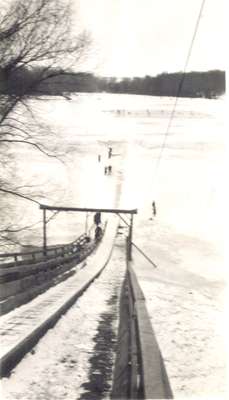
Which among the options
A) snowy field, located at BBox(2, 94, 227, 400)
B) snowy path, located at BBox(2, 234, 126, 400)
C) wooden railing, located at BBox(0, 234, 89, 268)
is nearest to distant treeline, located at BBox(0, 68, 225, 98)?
snowy field, located at BBox(2, 94, 227, 400)

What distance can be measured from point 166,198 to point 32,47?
33223 mm

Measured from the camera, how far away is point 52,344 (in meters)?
4.24

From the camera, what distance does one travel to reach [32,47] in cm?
806

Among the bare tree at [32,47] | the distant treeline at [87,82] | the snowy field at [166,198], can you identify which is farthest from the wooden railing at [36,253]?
the distant treeline at [87,82]

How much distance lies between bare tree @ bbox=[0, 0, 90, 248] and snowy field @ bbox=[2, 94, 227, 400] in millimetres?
801

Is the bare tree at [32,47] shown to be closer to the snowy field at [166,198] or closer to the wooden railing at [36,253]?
the snowy field at [166,198]

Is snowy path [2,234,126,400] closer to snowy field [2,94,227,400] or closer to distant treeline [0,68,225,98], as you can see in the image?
snowy field [2,94,227,400]

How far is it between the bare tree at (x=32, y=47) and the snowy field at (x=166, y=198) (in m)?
0.80

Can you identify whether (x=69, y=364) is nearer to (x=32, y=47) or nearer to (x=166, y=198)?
(x=32, y=47)

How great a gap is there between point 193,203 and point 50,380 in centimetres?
3390

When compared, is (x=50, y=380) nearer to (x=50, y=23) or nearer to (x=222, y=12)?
(x=222, y=12)

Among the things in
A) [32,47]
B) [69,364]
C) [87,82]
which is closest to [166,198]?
[87,82]

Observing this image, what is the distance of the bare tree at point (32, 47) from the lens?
7523mm

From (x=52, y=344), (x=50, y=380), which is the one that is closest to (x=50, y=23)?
(x=52, y=344)
